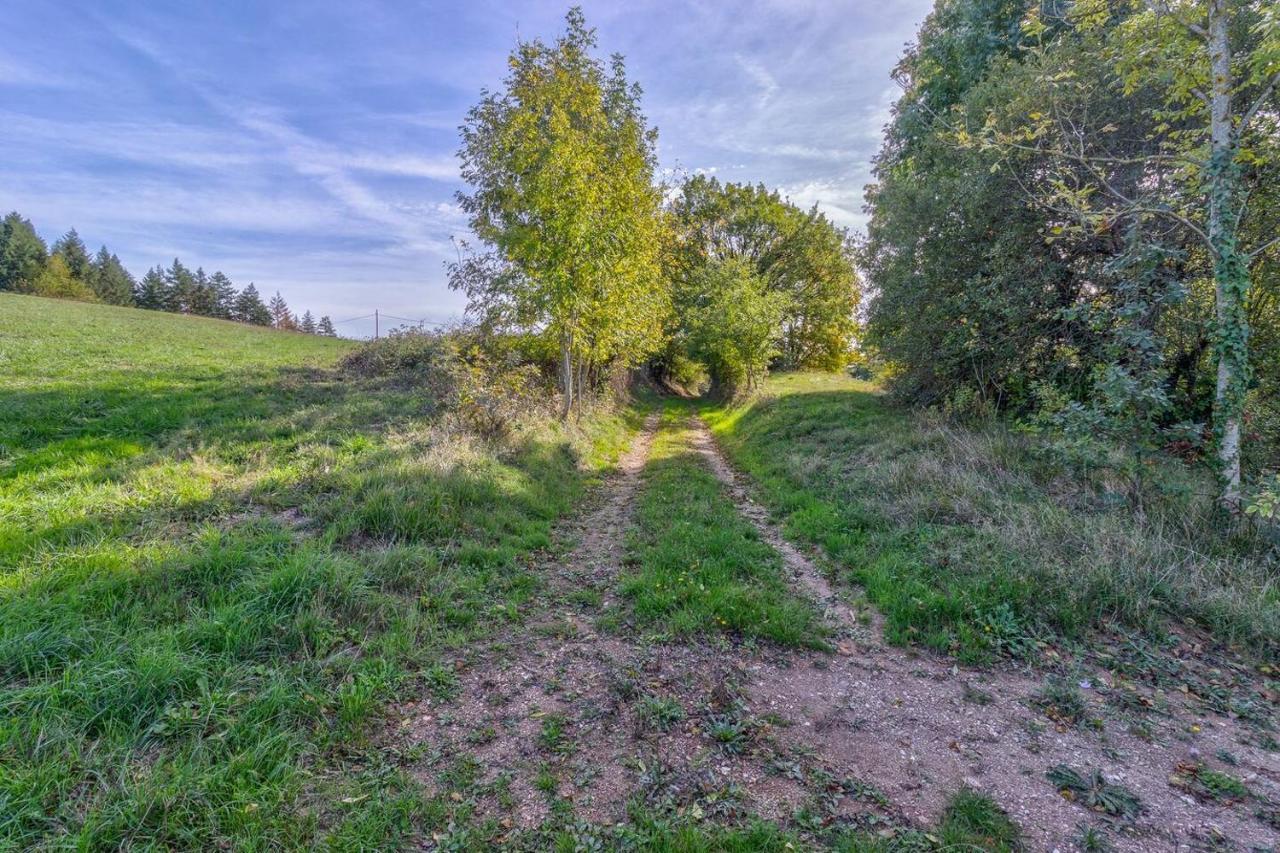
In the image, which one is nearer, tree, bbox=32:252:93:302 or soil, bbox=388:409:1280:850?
soil, bbox=388:409:1280:850

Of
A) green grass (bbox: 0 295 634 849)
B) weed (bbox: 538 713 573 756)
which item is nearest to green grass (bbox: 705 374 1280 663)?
weed (bbox: 538 713 573 756)

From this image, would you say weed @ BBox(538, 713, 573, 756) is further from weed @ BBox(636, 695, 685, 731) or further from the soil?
weed @ BBox(636, 695, 685, 731)

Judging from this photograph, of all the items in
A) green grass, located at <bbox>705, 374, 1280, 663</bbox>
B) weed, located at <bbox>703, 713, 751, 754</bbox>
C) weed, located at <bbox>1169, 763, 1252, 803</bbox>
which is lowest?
weed, located at <bbox>703, 713, 751, 754</bbox>

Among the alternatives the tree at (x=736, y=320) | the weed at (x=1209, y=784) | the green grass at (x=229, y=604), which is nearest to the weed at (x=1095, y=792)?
the weed at (x=1209, y=784)

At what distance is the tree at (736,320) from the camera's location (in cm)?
2294

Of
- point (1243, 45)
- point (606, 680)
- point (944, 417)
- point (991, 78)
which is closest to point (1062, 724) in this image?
point (606, 680)

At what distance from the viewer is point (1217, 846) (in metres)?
2.75

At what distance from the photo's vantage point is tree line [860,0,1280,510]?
6.42m

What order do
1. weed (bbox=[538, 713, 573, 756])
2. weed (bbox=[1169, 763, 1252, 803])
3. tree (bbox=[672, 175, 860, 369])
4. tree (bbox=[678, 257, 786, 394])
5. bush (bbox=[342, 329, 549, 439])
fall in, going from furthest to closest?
1. tree (bbox=[672, 175, 860, 369])
2. tree (bbox=[678, 257, 786, 394])
3. bush (bbox=[342, 329, 549, 439])
4. weed (bbox=[538, 713, 573, 756])
5. weed (bbox=[1169, 763, 1252, 803])

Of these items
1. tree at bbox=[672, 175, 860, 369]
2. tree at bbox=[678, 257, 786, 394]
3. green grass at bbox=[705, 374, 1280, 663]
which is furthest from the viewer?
tree at bbox=[672, 175, 860, 369]

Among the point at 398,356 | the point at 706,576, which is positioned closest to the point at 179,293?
the point at 398,356

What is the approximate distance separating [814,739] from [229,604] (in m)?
5.07

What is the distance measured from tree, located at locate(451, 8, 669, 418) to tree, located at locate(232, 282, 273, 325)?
7398 centimetres

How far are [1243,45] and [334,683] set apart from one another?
15248 mm
